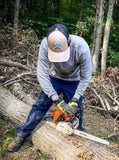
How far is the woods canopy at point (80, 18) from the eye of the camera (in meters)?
6.57

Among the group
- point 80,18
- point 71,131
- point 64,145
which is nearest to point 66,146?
point 64,145

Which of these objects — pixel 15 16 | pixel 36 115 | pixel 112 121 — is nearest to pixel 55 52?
pixel 36 115

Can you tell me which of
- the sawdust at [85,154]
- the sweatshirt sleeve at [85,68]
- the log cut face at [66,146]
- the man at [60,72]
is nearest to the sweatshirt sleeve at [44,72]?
the man at [60,72]

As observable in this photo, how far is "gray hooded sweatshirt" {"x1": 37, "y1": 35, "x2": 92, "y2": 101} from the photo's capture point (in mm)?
2384

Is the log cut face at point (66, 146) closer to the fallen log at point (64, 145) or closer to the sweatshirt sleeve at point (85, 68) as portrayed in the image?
the fallen log at point (64, 145)

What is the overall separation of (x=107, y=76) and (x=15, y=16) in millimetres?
4309

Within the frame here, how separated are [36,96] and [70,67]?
92.0 inches

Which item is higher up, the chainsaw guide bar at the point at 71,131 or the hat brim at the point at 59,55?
the hat brim at the point at 59,55

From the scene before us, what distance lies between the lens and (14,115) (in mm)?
3352

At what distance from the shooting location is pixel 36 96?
468 centimetres

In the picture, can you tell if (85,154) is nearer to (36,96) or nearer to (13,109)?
(13,109)

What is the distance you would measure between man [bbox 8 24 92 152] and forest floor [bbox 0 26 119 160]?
29cm

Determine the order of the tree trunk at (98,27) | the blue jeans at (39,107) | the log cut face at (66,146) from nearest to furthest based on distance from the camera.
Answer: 1. the log cut face at (66,146)
2. the blue jeans at (39,107)
3. the tree trunk at (98,27)

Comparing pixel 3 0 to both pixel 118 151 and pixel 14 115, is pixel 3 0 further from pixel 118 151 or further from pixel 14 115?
pixel 118 151
